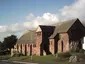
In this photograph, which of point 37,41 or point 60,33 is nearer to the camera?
point 60,33

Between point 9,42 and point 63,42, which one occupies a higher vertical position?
point 9,42

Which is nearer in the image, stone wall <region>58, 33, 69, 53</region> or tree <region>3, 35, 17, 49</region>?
stone wall <region>58, 33, 69, 53</region>

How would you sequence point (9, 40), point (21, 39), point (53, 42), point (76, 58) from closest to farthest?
point (76, 58)
point (53, 42)
point (21, 39)
point (9, 40)

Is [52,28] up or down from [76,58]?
up

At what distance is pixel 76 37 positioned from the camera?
80188 mm

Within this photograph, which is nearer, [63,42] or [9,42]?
[63,42]

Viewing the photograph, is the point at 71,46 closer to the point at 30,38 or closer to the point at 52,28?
the point at 52,28

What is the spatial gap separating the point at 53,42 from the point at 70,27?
7643mm

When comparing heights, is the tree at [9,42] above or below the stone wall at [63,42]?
above

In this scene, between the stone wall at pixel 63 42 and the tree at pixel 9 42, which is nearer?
the stone wall at pixel 63 42

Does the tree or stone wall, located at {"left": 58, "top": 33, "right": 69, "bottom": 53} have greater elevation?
the tree

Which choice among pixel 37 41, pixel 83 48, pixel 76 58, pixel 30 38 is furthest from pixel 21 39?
pixel 76 58

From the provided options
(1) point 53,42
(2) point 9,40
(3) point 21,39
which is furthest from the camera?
(2) point 9,40

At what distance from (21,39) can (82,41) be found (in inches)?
1316
